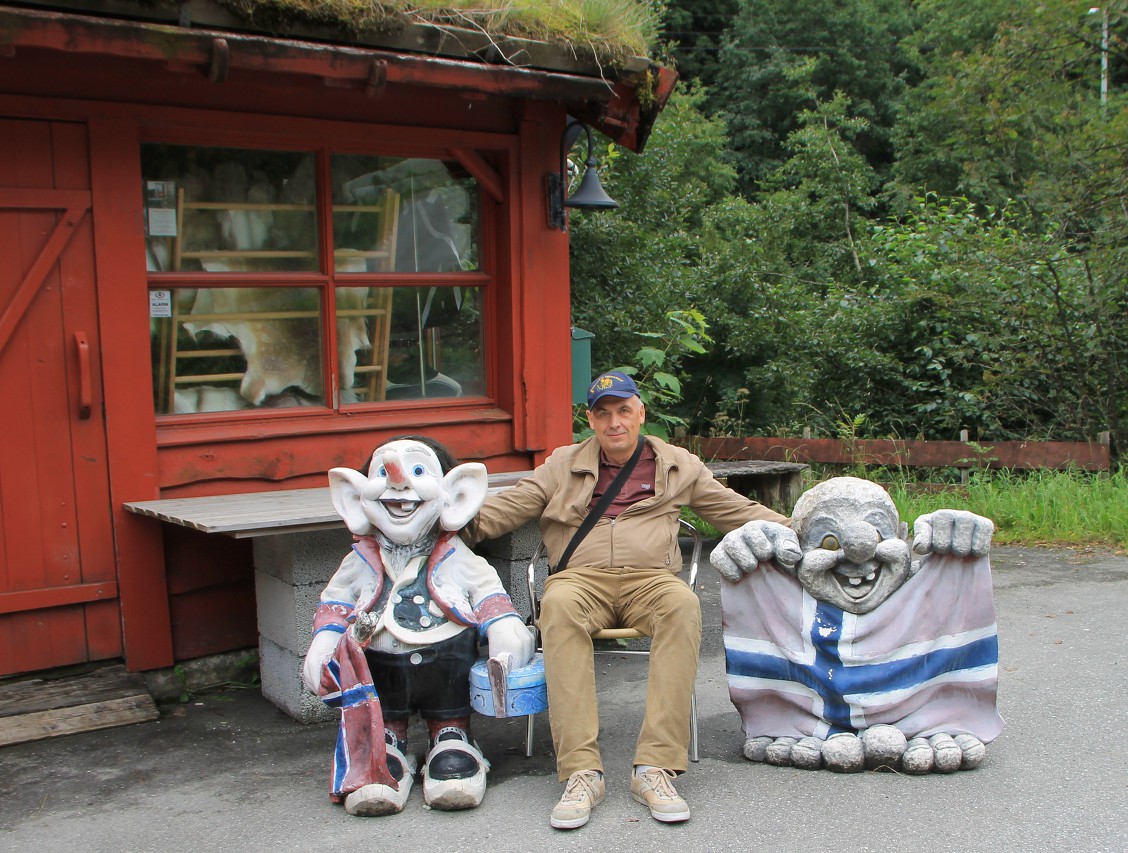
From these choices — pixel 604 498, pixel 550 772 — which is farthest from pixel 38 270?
pixel 550 772

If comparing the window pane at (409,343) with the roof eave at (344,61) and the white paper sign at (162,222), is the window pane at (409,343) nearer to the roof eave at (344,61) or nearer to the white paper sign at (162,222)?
the white paper sign at (162,222)

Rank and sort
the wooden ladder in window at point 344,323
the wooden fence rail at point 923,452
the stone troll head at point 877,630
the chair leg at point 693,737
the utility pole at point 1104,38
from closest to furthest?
the stone troll head at point 877,630 < the chair leg at point 693,737 < the wooden ladder in window at point 344,323 < the wooden fence rail at point 923,452 < the utility pole at point 1104,38

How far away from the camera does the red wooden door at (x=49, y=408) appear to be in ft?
16.0

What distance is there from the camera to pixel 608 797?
396 cm

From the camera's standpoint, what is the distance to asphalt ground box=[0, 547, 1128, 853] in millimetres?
3656

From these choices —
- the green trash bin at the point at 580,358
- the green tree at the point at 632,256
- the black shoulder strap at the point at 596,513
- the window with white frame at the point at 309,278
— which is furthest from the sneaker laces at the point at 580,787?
the green tree at the point at 632,256

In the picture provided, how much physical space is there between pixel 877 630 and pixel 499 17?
3.30m

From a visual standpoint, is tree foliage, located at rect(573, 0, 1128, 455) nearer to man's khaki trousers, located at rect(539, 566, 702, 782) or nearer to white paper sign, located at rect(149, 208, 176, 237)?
white paper sign, located at rect(149, 208, 176, 237)

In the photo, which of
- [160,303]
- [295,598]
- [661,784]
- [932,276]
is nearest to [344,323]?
[160,303]

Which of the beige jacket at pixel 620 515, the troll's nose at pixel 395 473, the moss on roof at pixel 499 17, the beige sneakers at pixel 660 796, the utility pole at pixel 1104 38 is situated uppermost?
Answer: the utility pole at pixel 1104 38

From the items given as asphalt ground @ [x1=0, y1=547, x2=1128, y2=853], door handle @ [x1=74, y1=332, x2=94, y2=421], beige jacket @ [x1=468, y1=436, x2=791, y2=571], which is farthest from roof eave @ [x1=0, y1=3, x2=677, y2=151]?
asphalt ground @ [x1=0, y1=547, x2=1128, y2=853]

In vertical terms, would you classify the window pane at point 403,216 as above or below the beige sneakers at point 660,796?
Result: above

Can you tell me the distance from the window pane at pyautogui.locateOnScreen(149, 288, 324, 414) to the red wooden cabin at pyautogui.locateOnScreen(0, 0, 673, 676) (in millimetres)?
11

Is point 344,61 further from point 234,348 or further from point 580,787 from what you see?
point 580,787
